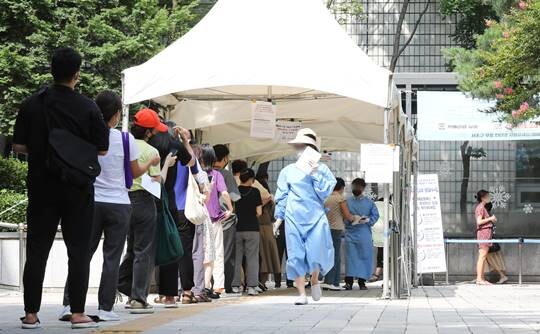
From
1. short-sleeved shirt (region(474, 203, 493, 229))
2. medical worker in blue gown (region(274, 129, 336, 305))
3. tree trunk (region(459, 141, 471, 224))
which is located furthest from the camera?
tree trunk (region(459, 141, 471, 224))

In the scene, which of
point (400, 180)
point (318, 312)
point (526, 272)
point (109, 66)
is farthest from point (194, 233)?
point (109, 66)

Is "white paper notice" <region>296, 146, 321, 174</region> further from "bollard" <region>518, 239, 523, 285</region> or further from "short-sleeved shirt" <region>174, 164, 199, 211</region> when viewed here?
"bollard" <region>518, 239, 523, 285</region>

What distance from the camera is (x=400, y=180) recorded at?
1650 cm

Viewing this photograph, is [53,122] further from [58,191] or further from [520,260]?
[520,260]

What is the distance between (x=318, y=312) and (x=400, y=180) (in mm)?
4556

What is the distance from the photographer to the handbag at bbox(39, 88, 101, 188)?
921 centimetres

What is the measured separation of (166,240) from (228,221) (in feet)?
14.4

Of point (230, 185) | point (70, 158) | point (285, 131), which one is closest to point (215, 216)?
point (230, 185)

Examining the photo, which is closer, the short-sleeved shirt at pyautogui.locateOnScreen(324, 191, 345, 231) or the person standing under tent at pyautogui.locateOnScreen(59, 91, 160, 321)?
the person standing under tent at pyautogui.locateOnScreen(59, 91, 160, 321)

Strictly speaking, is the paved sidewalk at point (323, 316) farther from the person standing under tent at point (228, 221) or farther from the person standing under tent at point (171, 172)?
the person standing under tent at point (228, 221)

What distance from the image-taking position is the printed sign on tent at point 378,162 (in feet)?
50.0

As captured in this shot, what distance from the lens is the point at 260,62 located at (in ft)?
49.9

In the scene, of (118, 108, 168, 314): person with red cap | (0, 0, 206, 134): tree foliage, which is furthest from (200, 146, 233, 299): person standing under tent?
(0, 0, 206, 134): tree foliage

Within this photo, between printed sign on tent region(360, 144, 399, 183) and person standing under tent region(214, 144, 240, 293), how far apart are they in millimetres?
1680
